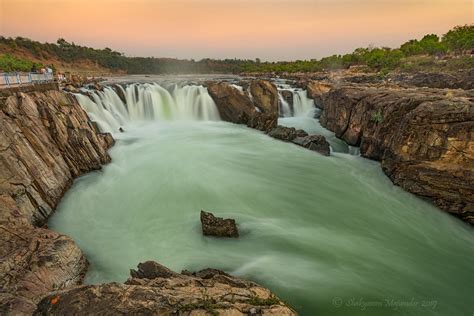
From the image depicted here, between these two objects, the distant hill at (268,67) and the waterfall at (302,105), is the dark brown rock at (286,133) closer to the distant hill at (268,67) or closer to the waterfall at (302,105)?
the waterfall at (302,105)

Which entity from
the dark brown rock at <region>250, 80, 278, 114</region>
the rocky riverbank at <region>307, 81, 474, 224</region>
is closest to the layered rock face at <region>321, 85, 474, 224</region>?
the rocky riverbank at <region>307, 81, 474, 224</region>

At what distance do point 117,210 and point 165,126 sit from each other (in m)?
15.5

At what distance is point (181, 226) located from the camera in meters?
10.0

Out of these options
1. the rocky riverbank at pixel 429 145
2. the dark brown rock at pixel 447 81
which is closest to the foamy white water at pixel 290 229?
the rocky riverbank at pixel 429 145

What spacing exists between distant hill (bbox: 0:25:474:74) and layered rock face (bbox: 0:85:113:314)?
23.6 meters

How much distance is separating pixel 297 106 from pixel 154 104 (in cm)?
1590

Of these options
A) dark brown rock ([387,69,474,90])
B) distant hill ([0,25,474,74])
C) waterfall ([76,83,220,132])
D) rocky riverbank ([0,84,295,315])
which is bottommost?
rocky riverbank ([0,84,295,315])

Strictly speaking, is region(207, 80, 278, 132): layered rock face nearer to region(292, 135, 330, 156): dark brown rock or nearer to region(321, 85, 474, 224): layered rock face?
region(292, 135, 330, 156): dark brown rock

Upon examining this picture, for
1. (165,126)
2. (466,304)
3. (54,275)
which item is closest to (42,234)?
(54,275)

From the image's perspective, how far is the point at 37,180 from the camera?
10.0 metres

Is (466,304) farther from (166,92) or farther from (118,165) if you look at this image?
Result: (166,92)

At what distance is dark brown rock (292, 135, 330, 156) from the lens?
61.1 feet

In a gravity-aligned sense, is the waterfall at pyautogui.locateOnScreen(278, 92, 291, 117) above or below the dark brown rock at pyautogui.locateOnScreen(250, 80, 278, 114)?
below

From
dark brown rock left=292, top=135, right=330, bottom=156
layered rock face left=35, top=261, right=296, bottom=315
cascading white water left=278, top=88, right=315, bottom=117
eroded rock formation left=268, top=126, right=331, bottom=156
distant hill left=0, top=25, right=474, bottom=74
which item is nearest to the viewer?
layered rock face left=35, top=261, right=296, bottom=315
